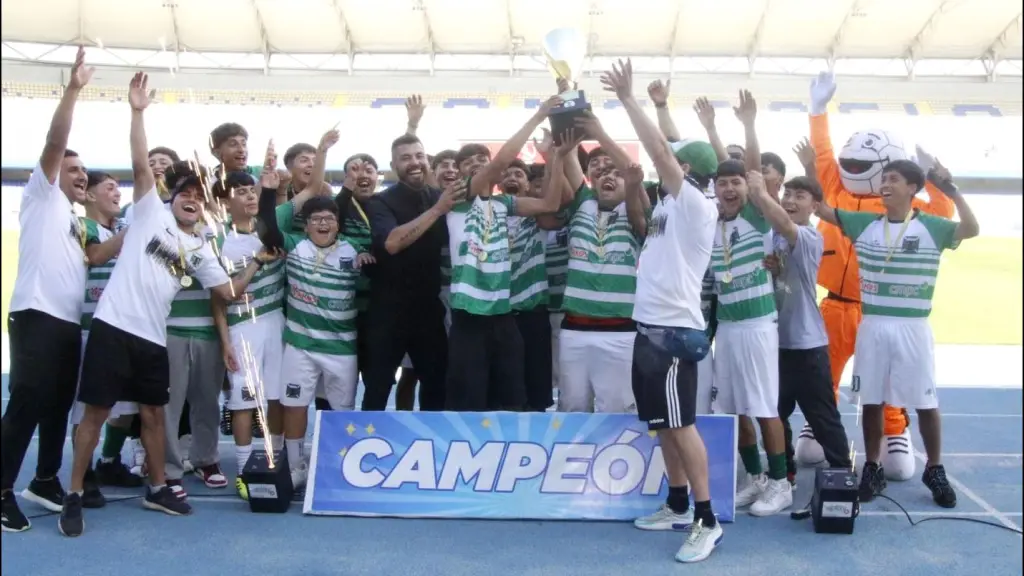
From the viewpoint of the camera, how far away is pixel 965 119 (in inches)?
889

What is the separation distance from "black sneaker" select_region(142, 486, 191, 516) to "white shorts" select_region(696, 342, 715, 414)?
2.55m

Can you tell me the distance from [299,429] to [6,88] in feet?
68.1

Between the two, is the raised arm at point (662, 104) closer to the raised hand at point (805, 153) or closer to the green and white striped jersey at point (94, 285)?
the raised hand at point (805, 153)

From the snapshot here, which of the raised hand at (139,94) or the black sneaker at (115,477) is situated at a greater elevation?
the raised hand at (139,94)

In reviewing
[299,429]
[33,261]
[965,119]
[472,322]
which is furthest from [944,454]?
[965,119]

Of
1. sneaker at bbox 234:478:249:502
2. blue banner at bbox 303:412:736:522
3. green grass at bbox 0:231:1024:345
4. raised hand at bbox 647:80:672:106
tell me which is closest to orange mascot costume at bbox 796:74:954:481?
raised hand at bbox 647:80:672:106

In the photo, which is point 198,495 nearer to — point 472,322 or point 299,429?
point 299,429

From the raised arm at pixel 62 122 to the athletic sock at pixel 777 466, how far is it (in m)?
3.48

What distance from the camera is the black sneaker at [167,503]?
414 cm

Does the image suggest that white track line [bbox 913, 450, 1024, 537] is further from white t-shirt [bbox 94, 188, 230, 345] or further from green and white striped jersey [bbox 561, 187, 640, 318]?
white t-shirt [bbox 94, 188, 230, 345]

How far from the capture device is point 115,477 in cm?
462

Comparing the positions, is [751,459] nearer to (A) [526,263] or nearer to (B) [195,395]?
(A) [526,263]

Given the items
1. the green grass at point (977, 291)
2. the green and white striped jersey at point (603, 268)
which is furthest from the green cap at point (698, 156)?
the green grass at point (977, 291)

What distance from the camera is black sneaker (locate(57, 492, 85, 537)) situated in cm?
382
